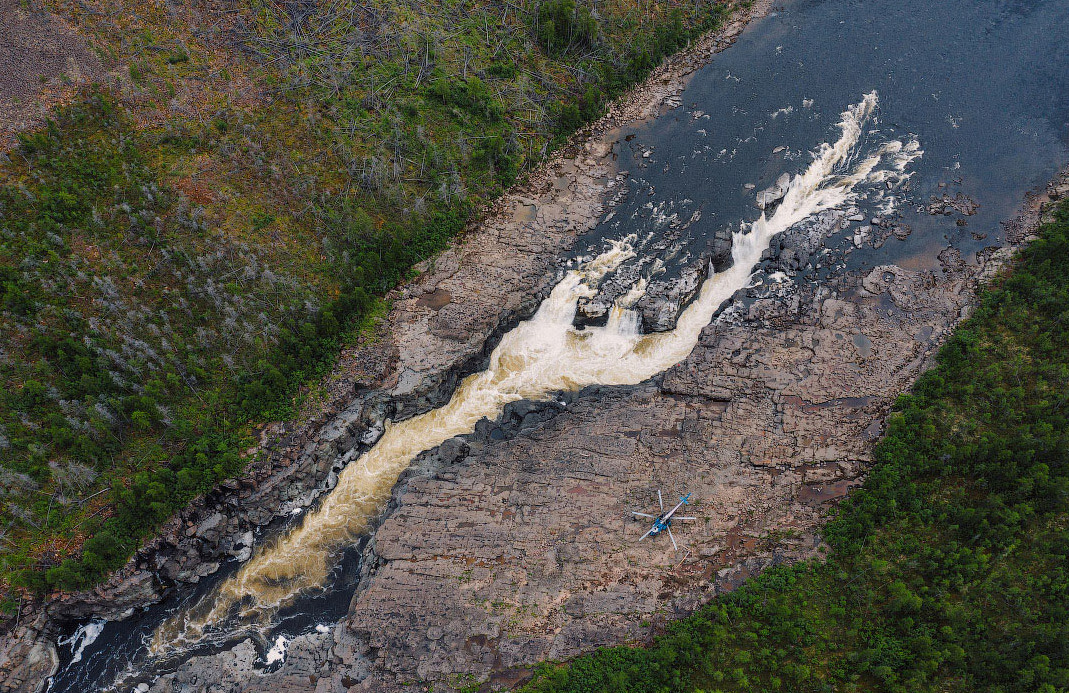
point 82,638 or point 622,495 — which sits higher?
point 82,638

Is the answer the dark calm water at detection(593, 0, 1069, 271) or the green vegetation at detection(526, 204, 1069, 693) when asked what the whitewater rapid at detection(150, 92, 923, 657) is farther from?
the green vegetation at detection(526, 204, 1069, 693)

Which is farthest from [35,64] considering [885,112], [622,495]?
[885,112]

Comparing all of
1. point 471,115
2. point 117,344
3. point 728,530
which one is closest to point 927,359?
point 728,530

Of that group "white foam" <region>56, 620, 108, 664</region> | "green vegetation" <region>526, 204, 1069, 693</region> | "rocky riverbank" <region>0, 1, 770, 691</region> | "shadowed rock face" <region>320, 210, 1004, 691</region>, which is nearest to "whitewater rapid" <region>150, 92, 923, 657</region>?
"rocky riverbank" <region>0, 1, 770, 691</region>

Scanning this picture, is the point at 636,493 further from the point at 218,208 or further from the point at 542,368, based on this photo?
the point at 218,208

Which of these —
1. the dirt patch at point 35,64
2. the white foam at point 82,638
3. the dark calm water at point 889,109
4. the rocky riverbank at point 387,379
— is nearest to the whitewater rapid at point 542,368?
the rocky riverbank at point 387,379

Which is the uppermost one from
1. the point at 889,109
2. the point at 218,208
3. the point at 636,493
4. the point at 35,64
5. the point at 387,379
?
the point at 35,64

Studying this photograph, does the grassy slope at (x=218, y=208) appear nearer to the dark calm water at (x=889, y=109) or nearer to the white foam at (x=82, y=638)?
the white foam at (x=82, y=638)
